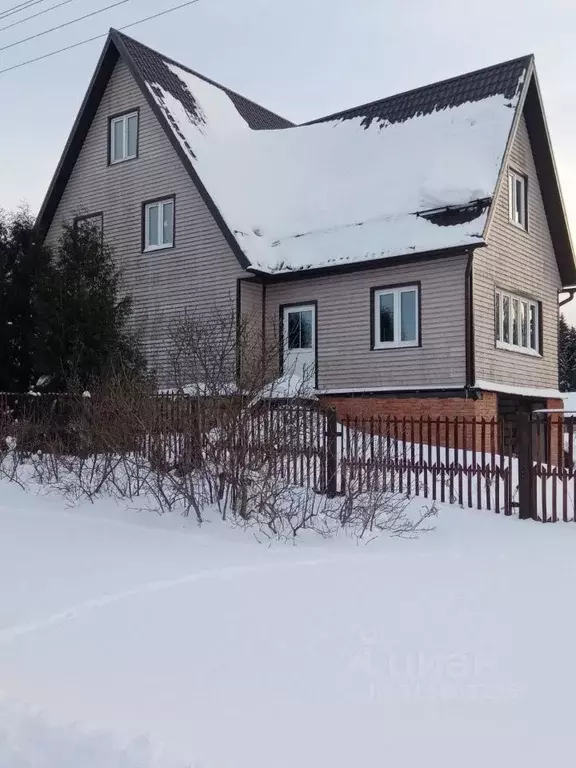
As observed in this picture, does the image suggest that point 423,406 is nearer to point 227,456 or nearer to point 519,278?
point 519,278

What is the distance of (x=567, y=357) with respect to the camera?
57719mm

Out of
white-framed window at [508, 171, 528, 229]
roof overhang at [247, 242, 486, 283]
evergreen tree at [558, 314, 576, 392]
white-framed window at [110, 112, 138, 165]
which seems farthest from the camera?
evergreen tree at [558, 314, 576, 392]

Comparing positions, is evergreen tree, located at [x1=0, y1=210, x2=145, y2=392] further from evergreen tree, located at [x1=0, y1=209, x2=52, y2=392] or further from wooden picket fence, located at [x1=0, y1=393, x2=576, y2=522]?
wooden picket fence, located at [x1=0, y1=393, x2=576, y2=522]

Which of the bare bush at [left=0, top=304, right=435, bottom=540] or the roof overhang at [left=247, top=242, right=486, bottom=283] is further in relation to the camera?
the roof overhang at [left=247, top=242, right=486, bottom=283]

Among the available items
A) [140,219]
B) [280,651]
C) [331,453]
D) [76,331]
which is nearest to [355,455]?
[331,453]

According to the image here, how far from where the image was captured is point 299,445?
360 inches

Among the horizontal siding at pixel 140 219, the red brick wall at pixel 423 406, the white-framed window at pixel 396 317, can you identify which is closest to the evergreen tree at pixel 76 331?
the horizontal siding at pixel 140 219

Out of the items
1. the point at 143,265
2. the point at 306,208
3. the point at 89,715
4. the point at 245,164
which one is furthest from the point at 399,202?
the point at 89,715

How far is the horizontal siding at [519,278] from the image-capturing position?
16656 millimetres

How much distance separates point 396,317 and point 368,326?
672mm

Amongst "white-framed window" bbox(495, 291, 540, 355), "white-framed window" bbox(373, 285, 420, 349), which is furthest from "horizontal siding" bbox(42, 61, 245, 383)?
"white-framed window" bbox(495, 291, 540, 355)

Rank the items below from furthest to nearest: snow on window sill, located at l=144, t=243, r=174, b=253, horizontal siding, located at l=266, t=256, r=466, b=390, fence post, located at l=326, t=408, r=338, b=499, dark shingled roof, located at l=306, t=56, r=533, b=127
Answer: snow on window sill, located at l=144, t=243, r=174, b=253, dark shingled roof, located at l=306, t=56, r=533, b=127, horizontal siding, located at l=266, t=256, r=466, b=390, fence post, located at l=326, t=408, r=338, b=499

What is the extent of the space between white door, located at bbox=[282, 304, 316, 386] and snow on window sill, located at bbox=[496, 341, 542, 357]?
427 centimetres

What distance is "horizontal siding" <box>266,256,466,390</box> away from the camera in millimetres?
16219
